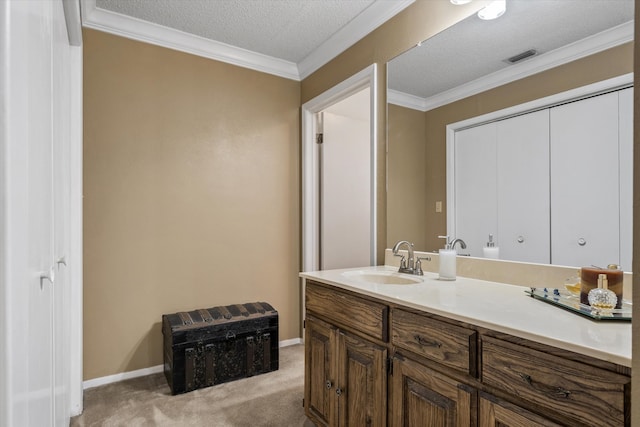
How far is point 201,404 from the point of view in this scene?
2172 mm

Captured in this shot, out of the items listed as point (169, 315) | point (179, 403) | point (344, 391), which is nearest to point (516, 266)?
point (344, 391)

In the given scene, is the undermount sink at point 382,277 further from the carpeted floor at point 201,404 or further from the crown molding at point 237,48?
the crown molding at point 237,48

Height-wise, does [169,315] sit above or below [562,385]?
below

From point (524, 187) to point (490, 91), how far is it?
0.53 m

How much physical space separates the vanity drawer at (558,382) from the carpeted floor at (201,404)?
133 centimetres

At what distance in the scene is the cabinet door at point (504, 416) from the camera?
92cm

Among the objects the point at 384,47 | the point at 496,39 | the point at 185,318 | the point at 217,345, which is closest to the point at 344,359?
Answer: the point at 217,345

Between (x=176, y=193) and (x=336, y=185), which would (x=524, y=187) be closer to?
(x=336, y=185)

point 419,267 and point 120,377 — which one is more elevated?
point 419,267

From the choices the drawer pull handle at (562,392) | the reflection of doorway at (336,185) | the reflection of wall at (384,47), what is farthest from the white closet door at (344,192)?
the drawer pull handle at (562,392)

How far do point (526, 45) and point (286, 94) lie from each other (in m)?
2.09

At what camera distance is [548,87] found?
153 centimetres

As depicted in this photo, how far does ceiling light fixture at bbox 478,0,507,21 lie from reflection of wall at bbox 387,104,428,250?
0.59 meters

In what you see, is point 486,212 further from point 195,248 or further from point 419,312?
point 195,248
